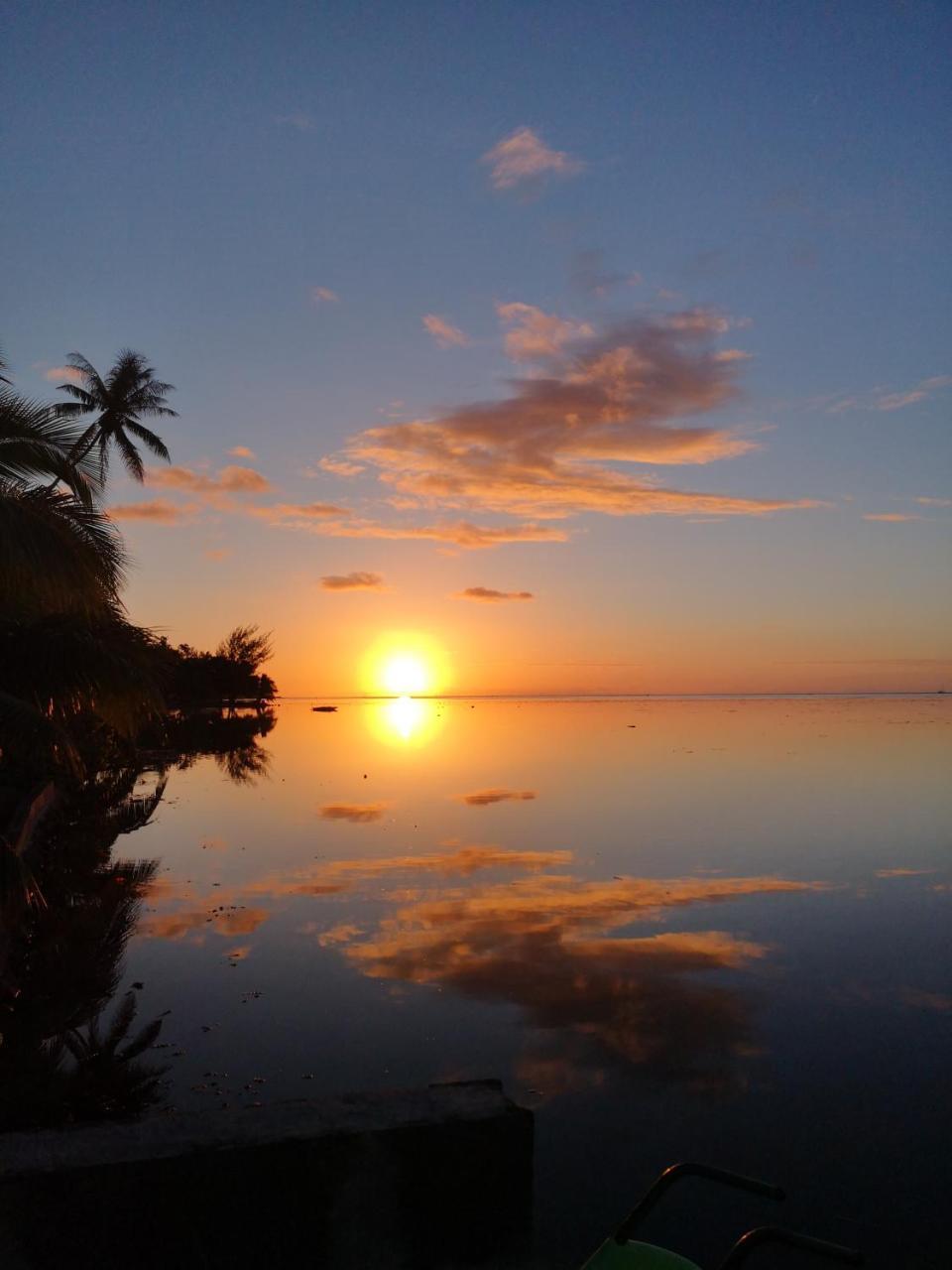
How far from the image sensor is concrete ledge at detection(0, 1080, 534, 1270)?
14.5ft

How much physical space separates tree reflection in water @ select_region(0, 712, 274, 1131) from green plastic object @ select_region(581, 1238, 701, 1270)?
4106 millimetres

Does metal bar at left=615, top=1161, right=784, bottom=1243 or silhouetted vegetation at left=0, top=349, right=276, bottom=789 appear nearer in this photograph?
metal bar at left=615, top=1161, right=784, bottom=1243

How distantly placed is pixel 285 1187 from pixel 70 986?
602 cm

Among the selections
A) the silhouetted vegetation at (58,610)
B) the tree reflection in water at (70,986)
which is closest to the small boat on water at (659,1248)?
the tree reflection in water at (70,986)

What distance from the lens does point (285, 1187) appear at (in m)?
4.69

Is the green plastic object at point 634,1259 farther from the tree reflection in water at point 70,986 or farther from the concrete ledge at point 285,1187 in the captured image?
the tree reflection in water at point 70,986

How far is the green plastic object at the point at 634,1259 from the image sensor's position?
3600 mm

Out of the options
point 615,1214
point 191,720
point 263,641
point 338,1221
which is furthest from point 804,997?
point 263,641

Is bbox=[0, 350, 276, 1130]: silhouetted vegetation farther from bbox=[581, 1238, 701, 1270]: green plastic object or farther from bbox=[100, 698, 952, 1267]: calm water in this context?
bbox=[581, 1238, 701, 1270]: green plastic object

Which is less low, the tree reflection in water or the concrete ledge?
the concrete ledge

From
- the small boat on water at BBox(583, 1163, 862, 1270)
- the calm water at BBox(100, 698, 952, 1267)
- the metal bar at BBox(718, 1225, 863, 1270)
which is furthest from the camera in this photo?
the calm water at BBox(100, 698, 952, 1267)

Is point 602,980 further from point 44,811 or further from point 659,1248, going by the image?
point 44,811

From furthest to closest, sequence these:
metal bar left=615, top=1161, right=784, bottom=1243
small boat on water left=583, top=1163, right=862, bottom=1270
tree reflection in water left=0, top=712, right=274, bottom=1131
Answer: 1. tree reflection in water left=0, top=712, right=274, bottom=1131
2. metal bar left=615, top=1161, right=784, bottom=1243
3. small boat on water left=583, top=1163, right=862, bottom=1270

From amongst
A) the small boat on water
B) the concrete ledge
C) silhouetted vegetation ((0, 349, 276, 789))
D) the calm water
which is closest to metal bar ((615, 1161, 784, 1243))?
the small boat on water
